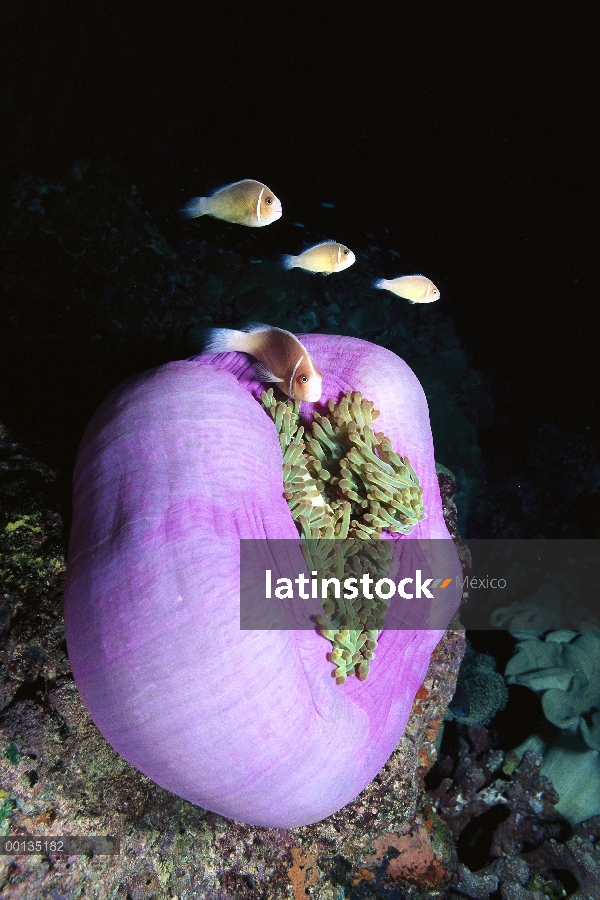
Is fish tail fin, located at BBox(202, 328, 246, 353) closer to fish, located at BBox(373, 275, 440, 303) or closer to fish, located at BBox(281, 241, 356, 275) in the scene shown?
fish, located at BBox(281, 241, 356, 275)

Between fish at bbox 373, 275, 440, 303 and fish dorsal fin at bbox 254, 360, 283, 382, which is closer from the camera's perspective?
fish dorsal fin at bbox 254, 360, 283, 382

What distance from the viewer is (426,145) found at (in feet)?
14.8

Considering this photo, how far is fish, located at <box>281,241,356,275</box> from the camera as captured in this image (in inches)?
82.4

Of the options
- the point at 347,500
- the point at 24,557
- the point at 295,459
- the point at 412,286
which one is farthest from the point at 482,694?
the point at 24,557

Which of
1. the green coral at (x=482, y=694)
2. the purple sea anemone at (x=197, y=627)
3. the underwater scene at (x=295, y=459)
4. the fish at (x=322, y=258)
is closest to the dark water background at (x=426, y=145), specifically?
the underwater scene at (x=295, y=459)

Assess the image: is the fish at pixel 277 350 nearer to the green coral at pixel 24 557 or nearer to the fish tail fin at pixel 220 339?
the fish tail fin at pixel 220 339

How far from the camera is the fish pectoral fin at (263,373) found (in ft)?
4.90

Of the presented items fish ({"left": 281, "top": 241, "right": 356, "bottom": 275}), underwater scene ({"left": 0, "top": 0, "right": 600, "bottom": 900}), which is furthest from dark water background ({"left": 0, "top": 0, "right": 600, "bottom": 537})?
fish ({"left": 281, "top": 241, "right": 356, "bottom": 275})

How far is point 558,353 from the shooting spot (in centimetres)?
427

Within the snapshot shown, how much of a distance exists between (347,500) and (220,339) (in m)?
0.64

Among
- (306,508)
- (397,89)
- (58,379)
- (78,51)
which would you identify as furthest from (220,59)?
(306,508)

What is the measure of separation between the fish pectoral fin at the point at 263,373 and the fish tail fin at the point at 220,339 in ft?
0.35

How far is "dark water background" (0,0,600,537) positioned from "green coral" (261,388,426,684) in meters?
1.59

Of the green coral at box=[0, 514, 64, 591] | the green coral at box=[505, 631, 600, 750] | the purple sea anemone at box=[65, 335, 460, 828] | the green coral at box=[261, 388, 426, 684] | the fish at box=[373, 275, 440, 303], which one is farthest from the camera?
the green coral at box=[505, 631, 600, 750]
